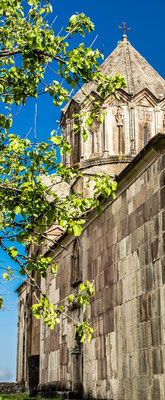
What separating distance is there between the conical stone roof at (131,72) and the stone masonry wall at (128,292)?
34.8ft

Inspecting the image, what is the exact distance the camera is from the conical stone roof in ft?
83.6

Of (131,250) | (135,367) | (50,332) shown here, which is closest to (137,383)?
(135,367)

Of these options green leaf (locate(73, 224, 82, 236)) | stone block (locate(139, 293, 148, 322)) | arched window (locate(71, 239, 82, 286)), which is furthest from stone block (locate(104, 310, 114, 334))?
green leaf (locate(73, 224, 82, 236))

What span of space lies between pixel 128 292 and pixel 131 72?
1623 cm

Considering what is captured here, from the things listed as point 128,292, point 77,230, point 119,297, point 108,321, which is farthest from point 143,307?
point 77,230

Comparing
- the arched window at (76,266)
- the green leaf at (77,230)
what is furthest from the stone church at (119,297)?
the green leaf at (77,230)

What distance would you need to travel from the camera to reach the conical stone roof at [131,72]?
25469 mm

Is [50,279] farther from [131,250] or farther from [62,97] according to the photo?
[62,97]

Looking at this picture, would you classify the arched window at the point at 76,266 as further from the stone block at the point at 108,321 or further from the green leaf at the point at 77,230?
the green leaf at the point at 77,230

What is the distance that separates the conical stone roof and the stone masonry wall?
10603mm

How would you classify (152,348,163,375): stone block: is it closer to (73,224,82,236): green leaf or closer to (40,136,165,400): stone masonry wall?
(40,136,165,400): stone masonry wall

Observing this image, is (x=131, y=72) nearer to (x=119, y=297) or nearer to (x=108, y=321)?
(x=108, y=321)

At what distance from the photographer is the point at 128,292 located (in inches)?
472

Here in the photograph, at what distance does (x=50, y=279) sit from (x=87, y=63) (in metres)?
14.0
